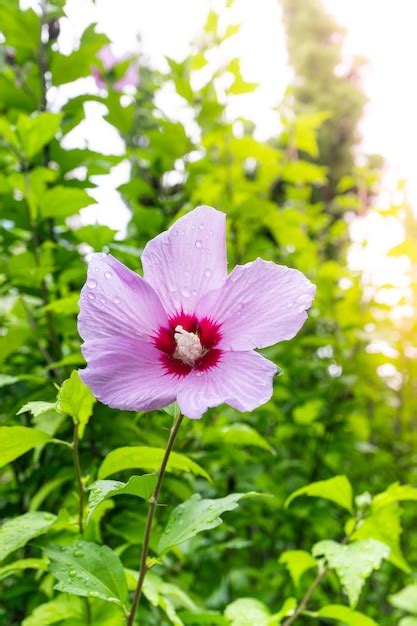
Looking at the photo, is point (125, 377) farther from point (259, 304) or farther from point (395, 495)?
point (395, 495)

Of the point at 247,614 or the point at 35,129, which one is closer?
the point at 247,614

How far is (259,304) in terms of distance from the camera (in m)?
0.77

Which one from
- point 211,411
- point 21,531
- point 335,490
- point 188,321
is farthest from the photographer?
point 211,411

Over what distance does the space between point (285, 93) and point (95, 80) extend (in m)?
0.91

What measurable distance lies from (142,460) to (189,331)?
268mm

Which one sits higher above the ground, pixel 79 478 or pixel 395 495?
pixel 79 478

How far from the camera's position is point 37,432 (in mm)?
928

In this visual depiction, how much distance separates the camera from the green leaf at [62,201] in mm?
1392

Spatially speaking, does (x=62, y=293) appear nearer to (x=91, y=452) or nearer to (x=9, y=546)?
(x=91, y=452)

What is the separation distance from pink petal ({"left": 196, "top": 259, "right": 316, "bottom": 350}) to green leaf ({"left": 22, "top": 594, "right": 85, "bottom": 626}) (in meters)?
0.58

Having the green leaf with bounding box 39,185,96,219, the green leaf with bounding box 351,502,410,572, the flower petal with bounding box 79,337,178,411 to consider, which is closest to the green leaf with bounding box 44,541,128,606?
the flower petal with bounding box 79,337,178,411

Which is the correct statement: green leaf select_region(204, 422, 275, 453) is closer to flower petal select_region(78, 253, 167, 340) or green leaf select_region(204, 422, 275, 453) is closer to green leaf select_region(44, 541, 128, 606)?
green leaf select_region(44, 541, 128, 606)

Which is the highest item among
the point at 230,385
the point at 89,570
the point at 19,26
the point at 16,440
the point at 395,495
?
the point at 19,26

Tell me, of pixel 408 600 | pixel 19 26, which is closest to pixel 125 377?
pixel 19 26
